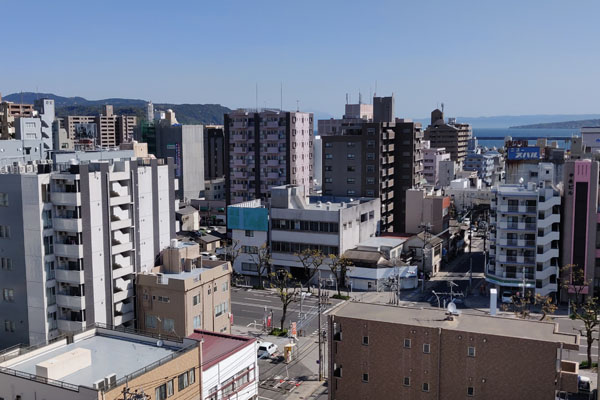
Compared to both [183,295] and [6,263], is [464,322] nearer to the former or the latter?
[183,295]

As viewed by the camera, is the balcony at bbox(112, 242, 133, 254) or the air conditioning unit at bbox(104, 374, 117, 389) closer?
the air conditioning unit at bbox(104, 374, 117, 389)

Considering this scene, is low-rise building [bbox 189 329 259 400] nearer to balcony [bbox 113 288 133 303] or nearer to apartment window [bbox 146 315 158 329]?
apartment window [bbox 146 315 158 329]

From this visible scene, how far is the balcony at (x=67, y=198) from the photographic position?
3666 centimetres

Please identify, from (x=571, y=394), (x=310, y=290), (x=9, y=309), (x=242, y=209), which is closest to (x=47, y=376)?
(x=9, y=309)

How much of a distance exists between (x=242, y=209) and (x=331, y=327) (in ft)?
→ 115

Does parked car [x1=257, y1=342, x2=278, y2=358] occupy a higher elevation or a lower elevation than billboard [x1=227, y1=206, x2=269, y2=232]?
lower

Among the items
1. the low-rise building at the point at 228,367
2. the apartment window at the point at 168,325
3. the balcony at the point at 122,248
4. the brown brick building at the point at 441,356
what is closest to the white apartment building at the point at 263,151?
the balcony at the point at 122,248

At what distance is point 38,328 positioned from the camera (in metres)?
37.9

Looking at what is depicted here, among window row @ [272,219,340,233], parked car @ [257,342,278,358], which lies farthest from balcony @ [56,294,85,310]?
window row @ [272,219,340,233]

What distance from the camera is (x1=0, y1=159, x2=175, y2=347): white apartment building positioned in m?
36.9

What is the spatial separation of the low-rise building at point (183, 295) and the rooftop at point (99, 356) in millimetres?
10491

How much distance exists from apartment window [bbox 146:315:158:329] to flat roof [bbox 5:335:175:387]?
464 inches

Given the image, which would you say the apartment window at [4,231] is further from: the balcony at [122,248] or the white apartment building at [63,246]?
the balcony at [122,248]

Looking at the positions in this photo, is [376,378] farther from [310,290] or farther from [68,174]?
[310,290]
